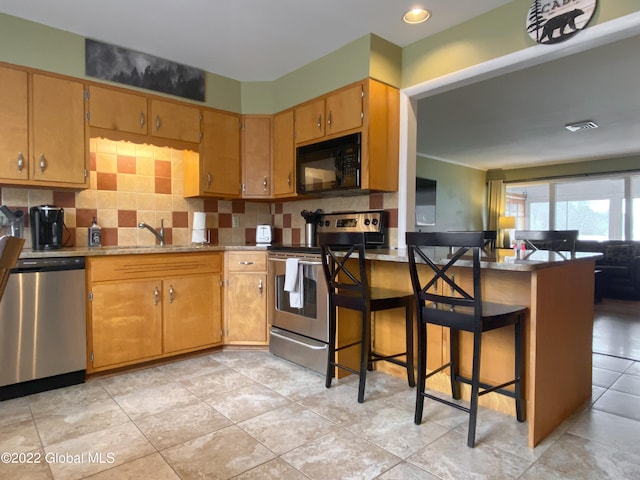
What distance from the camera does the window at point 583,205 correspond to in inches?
269

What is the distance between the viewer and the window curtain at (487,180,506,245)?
8.32 meters

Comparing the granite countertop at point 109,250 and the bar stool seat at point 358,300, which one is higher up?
the granite countertop at point 109,250

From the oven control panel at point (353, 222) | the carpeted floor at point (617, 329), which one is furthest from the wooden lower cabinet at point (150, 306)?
the carpeted floor at point (617, 329)

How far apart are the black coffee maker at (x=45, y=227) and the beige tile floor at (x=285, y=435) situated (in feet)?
3.31

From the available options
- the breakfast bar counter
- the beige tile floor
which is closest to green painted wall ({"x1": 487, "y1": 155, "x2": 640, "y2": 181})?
the beige tile floor

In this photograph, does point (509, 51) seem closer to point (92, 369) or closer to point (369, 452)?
point (369, 452)

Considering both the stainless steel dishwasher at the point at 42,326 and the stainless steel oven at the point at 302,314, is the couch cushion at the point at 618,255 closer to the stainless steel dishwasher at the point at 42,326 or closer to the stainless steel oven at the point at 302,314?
the stainless steel oven at the point at 302,314

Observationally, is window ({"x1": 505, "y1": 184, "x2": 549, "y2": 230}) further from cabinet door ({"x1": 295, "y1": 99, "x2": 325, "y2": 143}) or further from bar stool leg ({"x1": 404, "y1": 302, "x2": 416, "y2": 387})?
bar stool leg ({"x1": 404, "y1": 302, "x2": 416, "y2": 387})

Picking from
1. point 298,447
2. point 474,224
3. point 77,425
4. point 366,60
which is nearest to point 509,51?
point 366,60

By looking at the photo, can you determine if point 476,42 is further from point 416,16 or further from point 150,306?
point 150,306

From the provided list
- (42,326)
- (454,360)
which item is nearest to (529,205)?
(454,360)

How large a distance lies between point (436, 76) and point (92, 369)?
3.20m

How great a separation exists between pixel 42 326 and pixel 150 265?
29.4 inches

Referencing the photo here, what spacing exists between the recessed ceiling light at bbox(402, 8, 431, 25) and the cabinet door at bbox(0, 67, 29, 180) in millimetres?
2629
